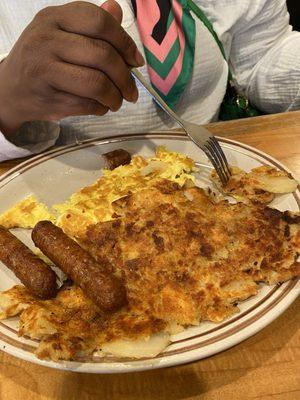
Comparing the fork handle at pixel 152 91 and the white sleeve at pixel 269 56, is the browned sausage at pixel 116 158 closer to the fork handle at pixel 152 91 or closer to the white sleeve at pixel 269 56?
the fork handle at pixel 152 91

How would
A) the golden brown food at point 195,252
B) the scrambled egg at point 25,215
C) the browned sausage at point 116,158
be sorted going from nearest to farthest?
the golden brown food at point 195,252 < the scrambled egg at point 25,215 < the browned sausage at point 116,158

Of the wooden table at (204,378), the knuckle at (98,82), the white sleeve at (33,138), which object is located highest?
the knuckle at (98,82)

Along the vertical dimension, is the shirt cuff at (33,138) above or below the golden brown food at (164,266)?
above

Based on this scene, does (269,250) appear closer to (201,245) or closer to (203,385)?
(201,245)

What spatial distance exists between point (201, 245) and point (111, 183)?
612mm

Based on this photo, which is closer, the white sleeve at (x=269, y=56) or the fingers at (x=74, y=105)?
the fingers at (x=74, y=105)

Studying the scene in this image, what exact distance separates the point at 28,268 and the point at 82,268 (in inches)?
7.4

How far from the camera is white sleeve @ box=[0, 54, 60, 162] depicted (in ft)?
6.71

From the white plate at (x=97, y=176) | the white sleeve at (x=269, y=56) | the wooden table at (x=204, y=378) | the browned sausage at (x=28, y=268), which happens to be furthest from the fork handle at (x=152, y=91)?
the white sleeve at (x=269, y=56)

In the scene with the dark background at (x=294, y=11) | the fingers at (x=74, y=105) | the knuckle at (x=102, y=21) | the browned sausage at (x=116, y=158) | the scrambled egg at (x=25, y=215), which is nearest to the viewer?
the knuckle at (x=102, y=21)

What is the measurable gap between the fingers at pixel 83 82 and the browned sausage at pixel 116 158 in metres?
0.43

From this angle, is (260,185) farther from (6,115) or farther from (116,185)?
(6,115)

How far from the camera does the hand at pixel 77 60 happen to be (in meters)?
1.46

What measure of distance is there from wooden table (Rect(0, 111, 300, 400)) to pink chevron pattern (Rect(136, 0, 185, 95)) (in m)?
1.33
